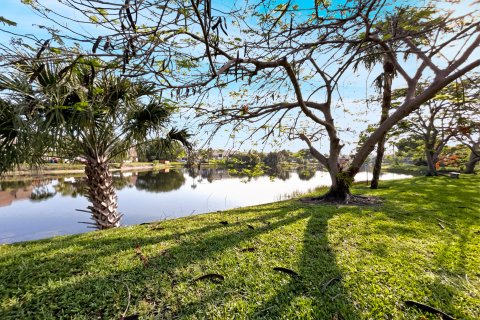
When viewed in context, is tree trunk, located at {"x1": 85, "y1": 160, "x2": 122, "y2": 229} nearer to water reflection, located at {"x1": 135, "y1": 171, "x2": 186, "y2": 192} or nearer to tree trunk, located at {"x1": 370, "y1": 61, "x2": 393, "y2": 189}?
tree trunk, located at {"x1": 370, "y1": 61, "x2": 393, "y2": 189}

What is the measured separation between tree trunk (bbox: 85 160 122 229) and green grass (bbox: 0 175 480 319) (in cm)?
175

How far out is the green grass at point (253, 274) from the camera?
1652 mm

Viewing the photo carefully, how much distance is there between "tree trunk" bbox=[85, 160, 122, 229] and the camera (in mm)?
4727

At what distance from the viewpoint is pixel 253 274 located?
6.90 feet

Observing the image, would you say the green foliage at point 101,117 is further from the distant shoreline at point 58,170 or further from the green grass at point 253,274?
the green grass at point 253,274

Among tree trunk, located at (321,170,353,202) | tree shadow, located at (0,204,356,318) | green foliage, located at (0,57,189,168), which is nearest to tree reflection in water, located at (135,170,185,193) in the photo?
green foliage, located at (0,57,189,168)

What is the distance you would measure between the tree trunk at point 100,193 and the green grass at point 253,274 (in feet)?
5.73

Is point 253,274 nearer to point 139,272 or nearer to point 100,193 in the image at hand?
point 139,272

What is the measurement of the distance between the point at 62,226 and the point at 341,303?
8564 mm

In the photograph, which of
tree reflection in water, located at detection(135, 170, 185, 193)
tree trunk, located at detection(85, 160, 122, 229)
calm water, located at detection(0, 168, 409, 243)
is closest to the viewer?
tree trunk, located at detection(85, 160, 122, 229)

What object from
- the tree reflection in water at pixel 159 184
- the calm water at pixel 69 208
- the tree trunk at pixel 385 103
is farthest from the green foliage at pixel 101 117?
the tree reflection in water at pixel 159 184

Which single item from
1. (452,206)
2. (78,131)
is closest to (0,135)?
(78,131)

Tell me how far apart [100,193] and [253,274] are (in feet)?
13.5

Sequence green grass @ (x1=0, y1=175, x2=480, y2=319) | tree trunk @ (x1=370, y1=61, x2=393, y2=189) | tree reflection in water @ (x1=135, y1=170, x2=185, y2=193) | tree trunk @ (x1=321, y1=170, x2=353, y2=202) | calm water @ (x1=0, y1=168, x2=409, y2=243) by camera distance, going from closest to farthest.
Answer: green grass @ (x1=0, y1=175, x2=480, y2=319), tree trunk @ (x1=321, y1=170, x2=353, y2=202), tree trunk @ (x1=370, y1=61, x2=393, y2=189), calm water @ (x1=0, y1=168, x2=409, y2=243), tree reflection in water @ (x1=135, y1=170, x2=185, y2=193)
